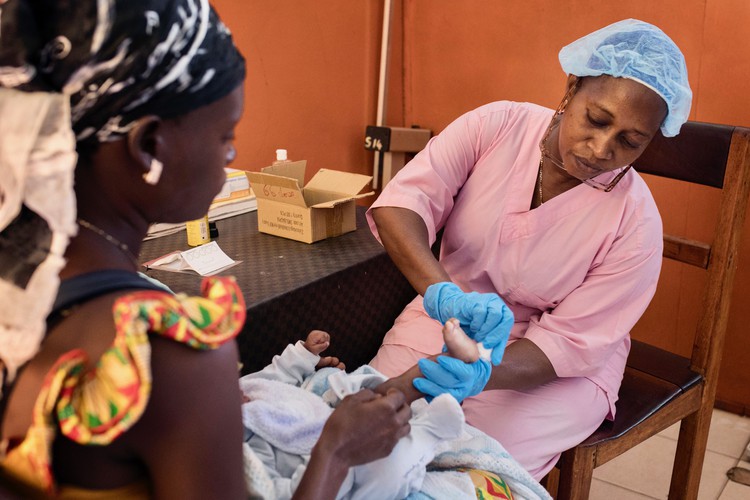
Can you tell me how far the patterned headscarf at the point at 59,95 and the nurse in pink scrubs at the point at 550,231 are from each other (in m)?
0.73

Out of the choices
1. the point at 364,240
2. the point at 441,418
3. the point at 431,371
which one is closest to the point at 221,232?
the point at 364,240

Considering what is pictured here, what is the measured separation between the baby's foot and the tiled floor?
1.25 m

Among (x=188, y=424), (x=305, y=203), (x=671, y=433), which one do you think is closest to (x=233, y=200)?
(x=305, y=203)

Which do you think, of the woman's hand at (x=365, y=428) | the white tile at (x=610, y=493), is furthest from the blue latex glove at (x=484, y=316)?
the white tile at (x=610, y=493)

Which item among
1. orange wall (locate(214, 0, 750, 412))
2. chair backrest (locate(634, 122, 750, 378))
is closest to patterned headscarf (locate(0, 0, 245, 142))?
chair backrest (locate(634, 122, 750, 378))

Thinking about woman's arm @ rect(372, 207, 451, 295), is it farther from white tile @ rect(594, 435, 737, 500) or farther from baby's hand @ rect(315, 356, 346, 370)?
white tile @ rect(594, 435, 737, 500)

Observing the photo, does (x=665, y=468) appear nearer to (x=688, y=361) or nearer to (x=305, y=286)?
(x=688, y=361)

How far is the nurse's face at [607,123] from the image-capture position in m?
1.31

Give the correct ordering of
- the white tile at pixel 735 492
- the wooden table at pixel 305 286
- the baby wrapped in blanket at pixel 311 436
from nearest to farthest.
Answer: the baby wrapped in blanket at pixel 311 436 → the wooden table at pixel 305 286 → the white tile at pixel 735 492

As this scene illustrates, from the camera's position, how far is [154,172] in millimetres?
651

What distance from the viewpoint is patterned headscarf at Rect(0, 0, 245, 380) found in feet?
1.96

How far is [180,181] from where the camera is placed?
2.23 ft

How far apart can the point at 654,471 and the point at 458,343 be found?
1496 mm

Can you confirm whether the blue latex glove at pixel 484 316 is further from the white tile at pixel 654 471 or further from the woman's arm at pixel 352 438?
the white tile at pixel 654 471
